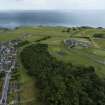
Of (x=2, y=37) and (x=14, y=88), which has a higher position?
(x=2, y=37)

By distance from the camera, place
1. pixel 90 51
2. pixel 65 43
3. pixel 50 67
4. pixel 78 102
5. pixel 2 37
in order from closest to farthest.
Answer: pixel 78 102 → pixel 50 67 → pixel 90 51 → pixel 65 43 → pixel 2 37

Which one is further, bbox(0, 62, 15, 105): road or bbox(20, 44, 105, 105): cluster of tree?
bbox(0, 62, 15, 105): road

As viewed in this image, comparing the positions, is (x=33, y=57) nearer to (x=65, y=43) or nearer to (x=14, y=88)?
→ (x=14, y=88)

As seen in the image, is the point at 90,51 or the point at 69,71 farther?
the point at 90,51

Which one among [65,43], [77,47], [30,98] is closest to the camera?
[30,98]

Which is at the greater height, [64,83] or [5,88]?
[5,88]

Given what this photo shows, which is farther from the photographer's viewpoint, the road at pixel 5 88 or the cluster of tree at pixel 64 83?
the road at pixel 5 88

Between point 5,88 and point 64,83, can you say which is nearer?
point 64,83

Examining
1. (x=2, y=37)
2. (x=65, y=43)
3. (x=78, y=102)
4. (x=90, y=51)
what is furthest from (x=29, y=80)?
(x=2, y=37)
